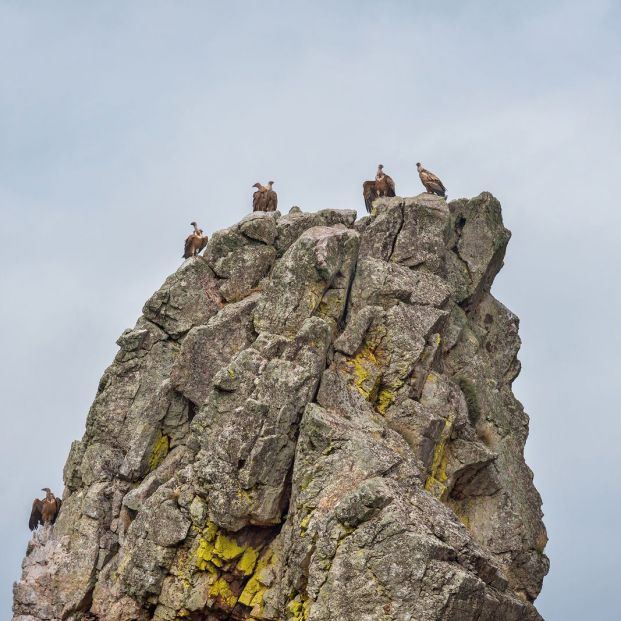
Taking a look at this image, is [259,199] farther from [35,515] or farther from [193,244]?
[35,515]

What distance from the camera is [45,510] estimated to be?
147 ft

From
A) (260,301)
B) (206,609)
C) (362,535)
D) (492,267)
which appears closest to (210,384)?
(260,301)

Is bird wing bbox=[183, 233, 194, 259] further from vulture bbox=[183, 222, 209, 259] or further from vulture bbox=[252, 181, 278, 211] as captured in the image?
vulture bbox=[252, 181, 278, 211]

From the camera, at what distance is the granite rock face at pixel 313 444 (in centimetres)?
3288

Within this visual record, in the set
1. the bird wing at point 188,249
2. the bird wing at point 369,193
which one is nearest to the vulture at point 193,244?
the bird wing at point 188,249

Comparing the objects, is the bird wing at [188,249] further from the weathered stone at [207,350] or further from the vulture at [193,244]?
the weathered stone at [207,350]

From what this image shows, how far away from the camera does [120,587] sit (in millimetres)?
38938

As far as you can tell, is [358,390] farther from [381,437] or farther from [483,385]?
[483,385]

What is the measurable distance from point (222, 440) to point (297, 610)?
690 centimetres

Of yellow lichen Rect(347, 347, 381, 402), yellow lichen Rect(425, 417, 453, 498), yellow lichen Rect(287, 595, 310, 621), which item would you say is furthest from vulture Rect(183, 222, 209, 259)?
yellow lichen Rect(287, 595, 310, 621)

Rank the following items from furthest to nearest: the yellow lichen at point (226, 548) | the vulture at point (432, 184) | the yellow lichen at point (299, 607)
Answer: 1. the vulture at point (432, 184)
2. the yellow lichen at point (226, 548)
3. the yellow lichen at point (299, 607)

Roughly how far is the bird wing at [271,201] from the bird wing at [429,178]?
7260 mm

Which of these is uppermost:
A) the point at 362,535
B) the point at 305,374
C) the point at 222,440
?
the point at 305,374

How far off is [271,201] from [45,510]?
17.9 meters
